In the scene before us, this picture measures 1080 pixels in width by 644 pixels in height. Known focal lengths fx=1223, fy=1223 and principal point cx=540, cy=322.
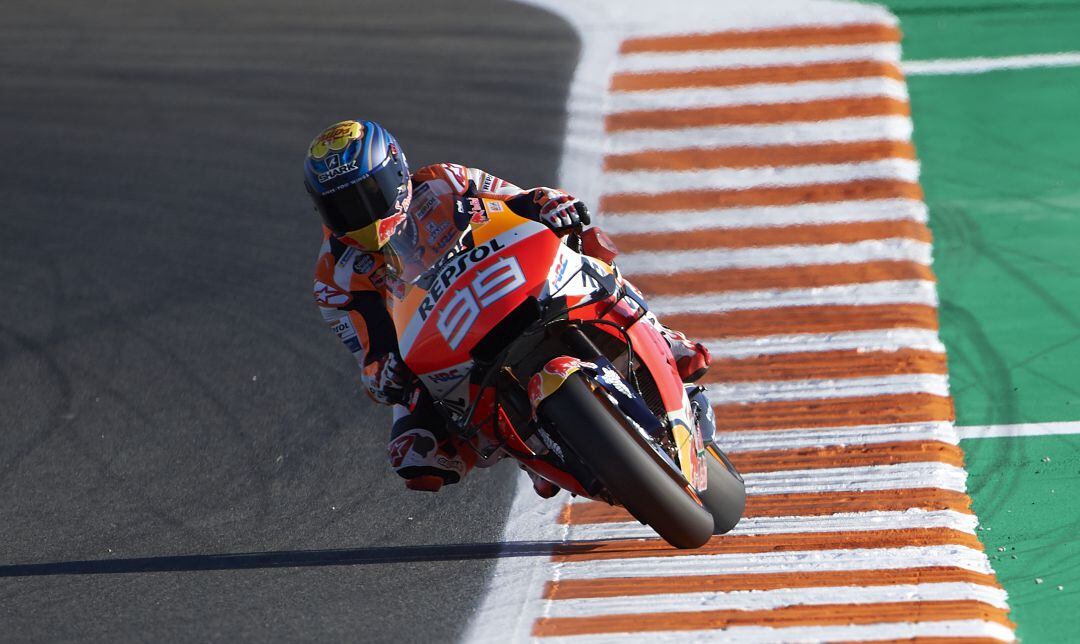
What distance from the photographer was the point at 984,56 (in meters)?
11.0

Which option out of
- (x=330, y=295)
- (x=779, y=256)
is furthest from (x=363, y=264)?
(x=779, y=256)

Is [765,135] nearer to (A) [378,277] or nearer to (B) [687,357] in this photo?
(B) [687,357]

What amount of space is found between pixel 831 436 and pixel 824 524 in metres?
0.95

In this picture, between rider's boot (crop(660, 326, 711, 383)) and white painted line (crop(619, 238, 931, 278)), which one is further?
white painted line (crop(619, 238, 931, 278))

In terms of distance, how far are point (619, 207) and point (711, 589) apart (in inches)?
186

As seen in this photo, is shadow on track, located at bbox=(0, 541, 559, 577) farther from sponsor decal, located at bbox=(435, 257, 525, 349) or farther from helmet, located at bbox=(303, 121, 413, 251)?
helmet, located at bbox=(303, 121, 413, 251)

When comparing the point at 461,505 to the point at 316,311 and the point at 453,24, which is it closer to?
the point at 316,311

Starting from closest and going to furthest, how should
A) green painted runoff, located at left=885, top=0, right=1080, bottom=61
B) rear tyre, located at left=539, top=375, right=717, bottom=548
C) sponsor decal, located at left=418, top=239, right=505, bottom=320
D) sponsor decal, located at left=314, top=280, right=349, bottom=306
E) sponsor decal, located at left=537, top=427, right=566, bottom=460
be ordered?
rear tyre, located at left=539, top=375, right=717, bottom=548 < sponsor decal, located at left=537, top=427, right=566, bottom=460 < sponsor decal, located at left=418, top=239, right=505, bottom=320 < sponsor decal, located at left=314, top=280, right=349, bottom=306 < green painted runoff, located at left=885, top=0, right=1080, bottom=61

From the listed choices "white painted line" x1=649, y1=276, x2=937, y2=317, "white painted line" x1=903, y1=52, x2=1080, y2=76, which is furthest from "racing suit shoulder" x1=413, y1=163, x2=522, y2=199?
"white painted line" x1=903, y1=52, x2=1080, y2=76

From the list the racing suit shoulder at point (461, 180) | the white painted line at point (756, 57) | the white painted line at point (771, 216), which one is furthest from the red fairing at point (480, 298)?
the white painted line at point (756, 57)

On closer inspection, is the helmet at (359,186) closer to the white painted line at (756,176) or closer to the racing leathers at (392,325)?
the racing leathers at (392,325)

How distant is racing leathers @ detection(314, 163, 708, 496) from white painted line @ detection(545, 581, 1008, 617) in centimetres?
62

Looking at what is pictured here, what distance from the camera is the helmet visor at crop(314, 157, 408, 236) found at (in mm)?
5516

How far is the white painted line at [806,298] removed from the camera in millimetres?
8469
